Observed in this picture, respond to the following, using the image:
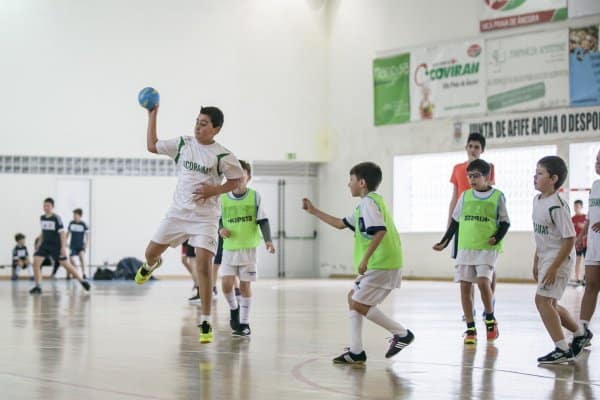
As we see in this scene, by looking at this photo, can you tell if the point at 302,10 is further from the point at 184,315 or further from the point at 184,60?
the point at 184,315

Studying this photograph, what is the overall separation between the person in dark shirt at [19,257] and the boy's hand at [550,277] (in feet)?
72.4

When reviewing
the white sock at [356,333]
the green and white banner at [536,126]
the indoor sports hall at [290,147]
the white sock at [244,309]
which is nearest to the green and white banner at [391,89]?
the indoor sports hall at [290,147]

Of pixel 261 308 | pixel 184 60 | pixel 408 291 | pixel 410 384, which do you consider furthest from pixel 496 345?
pixel 184 60

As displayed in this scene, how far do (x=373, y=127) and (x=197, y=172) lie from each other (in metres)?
21.0

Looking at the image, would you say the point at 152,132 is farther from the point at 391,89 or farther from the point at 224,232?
the point at 391,89

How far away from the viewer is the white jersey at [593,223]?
27.9ft

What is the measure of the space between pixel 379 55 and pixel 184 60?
232 inches

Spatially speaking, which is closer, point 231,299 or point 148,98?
point 148,98

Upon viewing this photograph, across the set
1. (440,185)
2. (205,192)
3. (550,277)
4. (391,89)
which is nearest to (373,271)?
(550,277)

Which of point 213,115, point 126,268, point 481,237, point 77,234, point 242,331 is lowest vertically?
point 126,268

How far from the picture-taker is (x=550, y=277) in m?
7.63

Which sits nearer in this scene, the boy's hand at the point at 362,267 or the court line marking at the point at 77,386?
the court line marking at the point at 77,386

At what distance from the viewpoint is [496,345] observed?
9.09 metres

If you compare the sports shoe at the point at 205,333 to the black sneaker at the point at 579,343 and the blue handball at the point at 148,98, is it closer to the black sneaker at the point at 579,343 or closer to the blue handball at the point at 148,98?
the blue handball at the point at 148,98
